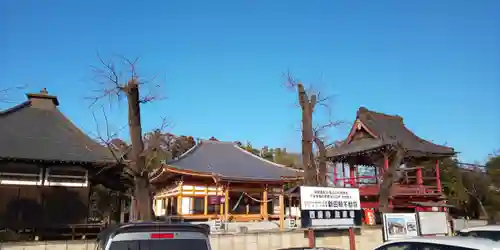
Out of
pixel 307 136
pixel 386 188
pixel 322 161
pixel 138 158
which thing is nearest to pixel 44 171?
pixel 138 158

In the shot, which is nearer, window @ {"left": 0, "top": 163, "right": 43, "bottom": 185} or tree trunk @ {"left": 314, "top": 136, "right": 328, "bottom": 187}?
window @ {"left": 0, "top": 163, "right": 43, "bottom": 185}

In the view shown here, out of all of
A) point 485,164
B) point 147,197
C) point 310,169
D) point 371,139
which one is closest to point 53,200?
point 147,197

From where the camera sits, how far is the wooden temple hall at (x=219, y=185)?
25.5m

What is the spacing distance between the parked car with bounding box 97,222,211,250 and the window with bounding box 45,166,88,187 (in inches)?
513

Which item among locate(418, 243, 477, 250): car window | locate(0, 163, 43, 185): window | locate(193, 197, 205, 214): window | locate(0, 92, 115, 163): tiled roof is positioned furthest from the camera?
locate(193, 197, 205, 214): window

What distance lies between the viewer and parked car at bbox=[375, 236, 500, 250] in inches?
230

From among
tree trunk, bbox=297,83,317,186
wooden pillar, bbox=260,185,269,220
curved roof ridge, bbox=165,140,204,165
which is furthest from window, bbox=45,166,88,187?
wooden pillar, bbox=260,185,269,220

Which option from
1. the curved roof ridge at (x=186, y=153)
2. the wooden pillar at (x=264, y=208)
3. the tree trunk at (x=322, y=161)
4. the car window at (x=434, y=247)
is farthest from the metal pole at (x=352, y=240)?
the curved roof ridge at (x=186, y=153)

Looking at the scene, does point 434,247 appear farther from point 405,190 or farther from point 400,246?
point 405,190

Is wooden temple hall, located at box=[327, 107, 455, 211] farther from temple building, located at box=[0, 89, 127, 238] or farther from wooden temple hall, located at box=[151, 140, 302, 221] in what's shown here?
temple building, located at box=[0, 89, 127, 238]

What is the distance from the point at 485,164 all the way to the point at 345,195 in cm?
3593

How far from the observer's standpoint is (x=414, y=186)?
83.0 ft

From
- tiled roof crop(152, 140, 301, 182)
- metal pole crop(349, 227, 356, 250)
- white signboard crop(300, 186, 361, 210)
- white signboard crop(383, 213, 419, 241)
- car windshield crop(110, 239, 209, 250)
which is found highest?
tiled roof crop(152, 140, 301, 182)

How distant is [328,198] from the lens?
47.2 ft
